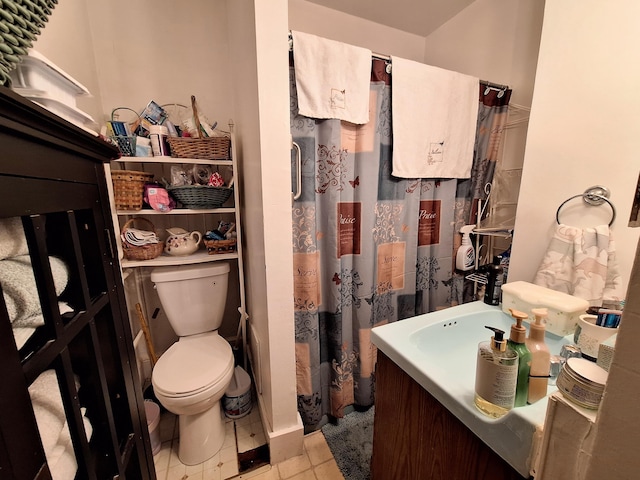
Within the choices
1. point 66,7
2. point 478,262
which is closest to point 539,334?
point 478,262

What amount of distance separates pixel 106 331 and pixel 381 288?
127 centimetres

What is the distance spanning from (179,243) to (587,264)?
1.82 meters

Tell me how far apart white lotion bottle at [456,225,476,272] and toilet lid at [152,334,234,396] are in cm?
144

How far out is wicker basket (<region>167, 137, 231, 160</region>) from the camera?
1372mm

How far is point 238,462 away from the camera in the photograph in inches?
50.1

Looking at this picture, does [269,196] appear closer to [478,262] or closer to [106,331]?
[106,331]

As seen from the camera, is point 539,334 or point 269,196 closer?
point 539,334

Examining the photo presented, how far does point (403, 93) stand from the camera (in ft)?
4.27

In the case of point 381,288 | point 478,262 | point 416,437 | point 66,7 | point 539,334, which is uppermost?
point 66,7

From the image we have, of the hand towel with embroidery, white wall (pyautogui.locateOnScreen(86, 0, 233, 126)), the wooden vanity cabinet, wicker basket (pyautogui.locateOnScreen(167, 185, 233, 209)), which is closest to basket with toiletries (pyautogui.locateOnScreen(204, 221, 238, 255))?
wicker basket (pyautogui.locateOnScreen(167, 185, 233, 209))

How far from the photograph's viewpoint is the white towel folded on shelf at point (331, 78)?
1.11m

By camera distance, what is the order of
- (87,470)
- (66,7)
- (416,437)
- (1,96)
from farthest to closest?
(66,7) < (416,437) < (87,470) < (1,96)

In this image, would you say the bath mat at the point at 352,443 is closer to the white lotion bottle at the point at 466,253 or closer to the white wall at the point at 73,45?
the white lotion bottle at the point at 466,253

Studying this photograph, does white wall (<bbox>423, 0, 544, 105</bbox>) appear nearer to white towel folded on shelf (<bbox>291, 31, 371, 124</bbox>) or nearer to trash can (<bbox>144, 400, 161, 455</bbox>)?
white towel folded on shelf (<bbox>291, 31, 371, 124</bbox>)
